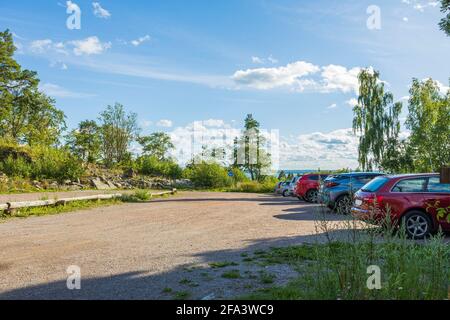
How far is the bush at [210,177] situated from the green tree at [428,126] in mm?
19341

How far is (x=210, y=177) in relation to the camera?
1812 inches

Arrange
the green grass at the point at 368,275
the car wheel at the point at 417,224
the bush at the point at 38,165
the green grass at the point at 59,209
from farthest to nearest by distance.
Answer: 1. the bush at the point at 38,165
2. the green grass at the point at 59,209
3. the car wheel at the point at 417,224
4. the green grass at the point at 368,275

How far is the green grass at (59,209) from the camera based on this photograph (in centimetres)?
1433

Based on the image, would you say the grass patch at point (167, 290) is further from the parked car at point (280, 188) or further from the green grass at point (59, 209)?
the parked car at point (280, 188)

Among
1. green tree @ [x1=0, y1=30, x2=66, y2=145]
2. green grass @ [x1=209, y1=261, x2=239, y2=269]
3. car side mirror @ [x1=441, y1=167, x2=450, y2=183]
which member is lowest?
green grass @ [x1=209, y1=261, x2=239, y2=269]

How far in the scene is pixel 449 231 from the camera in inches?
384

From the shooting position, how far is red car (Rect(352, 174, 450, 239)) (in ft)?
31.1

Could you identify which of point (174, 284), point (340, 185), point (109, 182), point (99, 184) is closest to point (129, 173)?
point (109, 182)

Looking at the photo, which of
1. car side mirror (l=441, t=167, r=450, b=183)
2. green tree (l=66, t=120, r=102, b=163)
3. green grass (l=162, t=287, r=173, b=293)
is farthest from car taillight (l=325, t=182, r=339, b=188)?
green tree (l=66, t=120, r=102, b=163)

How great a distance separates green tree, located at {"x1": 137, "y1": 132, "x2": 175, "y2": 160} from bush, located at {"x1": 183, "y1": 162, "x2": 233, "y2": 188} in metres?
19.0

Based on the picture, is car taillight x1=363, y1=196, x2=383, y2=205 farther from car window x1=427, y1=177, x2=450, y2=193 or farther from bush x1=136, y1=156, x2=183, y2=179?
bush x1=136, y1=156, x2=183, y2=179

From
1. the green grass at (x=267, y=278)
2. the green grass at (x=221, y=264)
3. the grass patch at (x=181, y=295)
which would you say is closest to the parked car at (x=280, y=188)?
the green grass at (x=221, y=264)
